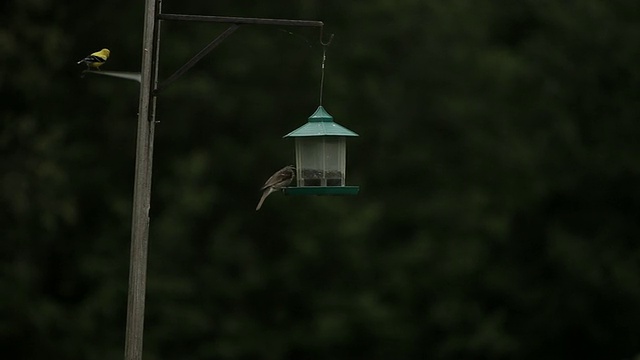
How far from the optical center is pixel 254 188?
61.1 feet

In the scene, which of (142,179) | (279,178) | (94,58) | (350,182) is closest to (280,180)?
(279,178)

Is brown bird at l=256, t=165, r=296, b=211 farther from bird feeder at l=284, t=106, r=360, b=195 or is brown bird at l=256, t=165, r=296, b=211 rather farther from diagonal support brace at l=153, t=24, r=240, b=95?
diagonal support brace at l=153, t=24, r=240, b=95

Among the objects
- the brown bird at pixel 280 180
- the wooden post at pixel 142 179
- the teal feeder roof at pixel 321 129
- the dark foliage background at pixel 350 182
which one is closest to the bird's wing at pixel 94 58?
the wooden post at pixel 142 179

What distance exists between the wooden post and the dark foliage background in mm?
10368

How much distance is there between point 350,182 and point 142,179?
12.2 metres

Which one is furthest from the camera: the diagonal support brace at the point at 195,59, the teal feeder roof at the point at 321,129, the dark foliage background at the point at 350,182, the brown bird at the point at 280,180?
the dark foliage background at the point at 350,182

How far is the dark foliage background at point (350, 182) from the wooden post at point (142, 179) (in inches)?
408

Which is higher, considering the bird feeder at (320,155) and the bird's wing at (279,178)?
the bird feeder at (320,155)

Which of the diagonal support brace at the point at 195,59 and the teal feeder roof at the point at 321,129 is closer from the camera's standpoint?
the diagonal support brace at the point at 195,59

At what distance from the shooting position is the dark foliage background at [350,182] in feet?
56.5

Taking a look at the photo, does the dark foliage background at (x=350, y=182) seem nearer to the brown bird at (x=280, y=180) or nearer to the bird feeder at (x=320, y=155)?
the brown bird at (x=280, y=180)

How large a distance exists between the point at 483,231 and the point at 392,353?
2.23 meters

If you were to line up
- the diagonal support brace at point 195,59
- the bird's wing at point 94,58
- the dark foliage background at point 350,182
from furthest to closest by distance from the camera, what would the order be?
the dark foliage background at point 350,182
the bird's wing at point 94,58
the diagonal support brace at point 195,59

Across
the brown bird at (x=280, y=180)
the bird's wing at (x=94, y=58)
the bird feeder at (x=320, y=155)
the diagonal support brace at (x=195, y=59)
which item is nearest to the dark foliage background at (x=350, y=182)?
the brown bird at (x=280, y=180)
